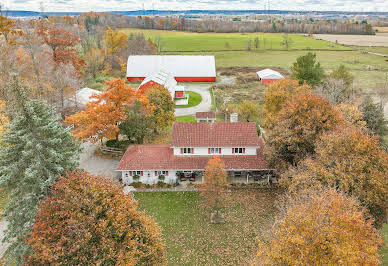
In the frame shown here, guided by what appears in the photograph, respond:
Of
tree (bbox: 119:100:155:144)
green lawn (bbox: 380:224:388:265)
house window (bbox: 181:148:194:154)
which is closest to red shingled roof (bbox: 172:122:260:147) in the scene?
house window (bbox: 181:148:194:154)

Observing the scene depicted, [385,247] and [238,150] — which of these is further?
[238,150]

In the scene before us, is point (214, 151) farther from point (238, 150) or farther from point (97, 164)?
point (97, 164)

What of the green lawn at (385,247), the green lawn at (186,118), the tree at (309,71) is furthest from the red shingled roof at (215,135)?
the tree at (309,71)

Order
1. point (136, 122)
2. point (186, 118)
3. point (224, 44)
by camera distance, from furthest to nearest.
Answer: point (224, 44) → point (186, 118) → point (136, 122)

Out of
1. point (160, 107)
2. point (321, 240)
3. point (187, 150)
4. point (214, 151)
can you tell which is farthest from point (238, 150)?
point (321, 240)

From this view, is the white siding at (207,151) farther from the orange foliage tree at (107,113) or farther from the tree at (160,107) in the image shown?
the tree at (160,107)

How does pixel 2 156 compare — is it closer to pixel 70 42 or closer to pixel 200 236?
pixel 200 236
